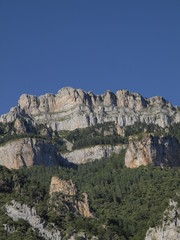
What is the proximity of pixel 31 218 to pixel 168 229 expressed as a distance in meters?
23.1

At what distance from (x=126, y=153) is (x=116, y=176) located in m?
15.2

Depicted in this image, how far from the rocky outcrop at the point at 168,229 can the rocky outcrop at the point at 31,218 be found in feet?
52.6

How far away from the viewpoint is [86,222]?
13038 cm

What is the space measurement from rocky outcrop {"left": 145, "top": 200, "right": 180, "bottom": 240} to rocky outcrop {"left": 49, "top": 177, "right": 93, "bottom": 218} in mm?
16884

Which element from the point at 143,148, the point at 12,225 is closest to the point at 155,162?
the point at 143,148

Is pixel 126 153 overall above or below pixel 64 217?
above

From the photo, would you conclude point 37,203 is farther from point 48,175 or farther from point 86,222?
point 48,175

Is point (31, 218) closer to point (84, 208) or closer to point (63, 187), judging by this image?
point (84, 208)

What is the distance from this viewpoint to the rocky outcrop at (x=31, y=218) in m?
122

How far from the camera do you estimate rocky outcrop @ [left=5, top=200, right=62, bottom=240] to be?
12175 centimetres

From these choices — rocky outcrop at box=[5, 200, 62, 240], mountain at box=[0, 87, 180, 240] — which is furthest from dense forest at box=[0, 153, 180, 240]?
rocky outcrop at box=[5, 200, 62, 240]

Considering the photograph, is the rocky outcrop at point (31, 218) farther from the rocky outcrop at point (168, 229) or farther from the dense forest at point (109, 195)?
the rocky outcrop at point (168, 229)

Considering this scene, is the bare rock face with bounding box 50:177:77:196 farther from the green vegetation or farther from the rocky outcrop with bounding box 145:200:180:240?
the rocky outcrop with bounding box 145:200:180:240

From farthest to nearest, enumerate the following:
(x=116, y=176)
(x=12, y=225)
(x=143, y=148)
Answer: (x=143, y=148) < (x=116, y=176) < (x=12, y=225)
